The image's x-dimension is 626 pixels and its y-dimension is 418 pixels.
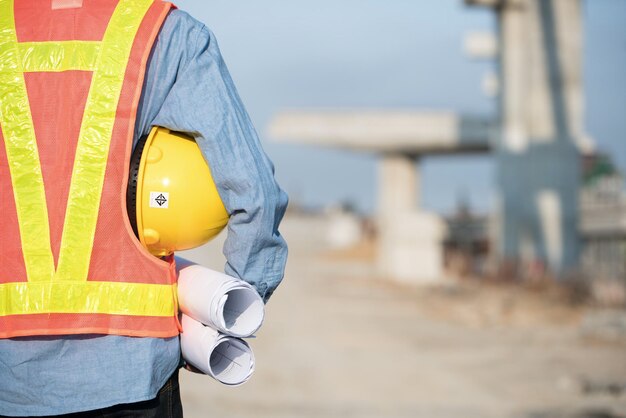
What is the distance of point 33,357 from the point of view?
229 centimetres

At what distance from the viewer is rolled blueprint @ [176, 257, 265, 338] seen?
7.33 ft

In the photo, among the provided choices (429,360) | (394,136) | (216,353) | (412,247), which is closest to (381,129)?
(394,136)

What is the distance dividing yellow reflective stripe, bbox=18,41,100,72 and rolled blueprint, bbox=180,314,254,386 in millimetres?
684

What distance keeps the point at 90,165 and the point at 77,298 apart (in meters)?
0.32

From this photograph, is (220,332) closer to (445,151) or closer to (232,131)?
(232,131)

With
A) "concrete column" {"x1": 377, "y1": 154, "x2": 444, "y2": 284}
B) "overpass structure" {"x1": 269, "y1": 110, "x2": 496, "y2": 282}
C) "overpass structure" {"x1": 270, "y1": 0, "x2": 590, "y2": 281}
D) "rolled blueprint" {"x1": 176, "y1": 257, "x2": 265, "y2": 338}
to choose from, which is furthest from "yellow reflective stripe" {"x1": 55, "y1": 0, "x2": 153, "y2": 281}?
"overpass structure" {"x1": 269, "y1": 110, "x2": 496, "y2": 282}

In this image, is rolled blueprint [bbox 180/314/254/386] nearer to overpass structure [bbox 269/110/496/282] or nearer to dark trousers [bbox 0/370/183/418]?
dark trousers [bbox 0/370/183/418]

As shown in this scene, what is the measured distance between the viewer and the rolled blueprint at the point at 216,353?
2.33 metres

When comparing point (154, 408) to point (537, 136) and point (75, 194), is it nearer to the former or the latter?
point (75, 194)

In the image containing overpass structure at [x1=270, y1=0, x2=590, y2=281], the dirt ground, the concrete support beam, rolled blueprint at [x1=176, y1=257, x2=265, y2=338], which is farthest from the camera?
the concrete support beam

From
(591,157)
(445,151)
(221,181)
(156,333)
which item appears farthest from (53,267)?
(591,157)

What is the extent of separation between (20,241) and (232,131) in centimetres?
59

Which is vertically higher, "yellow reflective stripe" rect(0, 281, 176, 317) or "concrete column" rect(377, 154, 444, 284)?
"yellow reflective stripe" rect(0, 281, 176, 317)

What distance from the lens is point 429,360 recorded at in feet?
34.3
